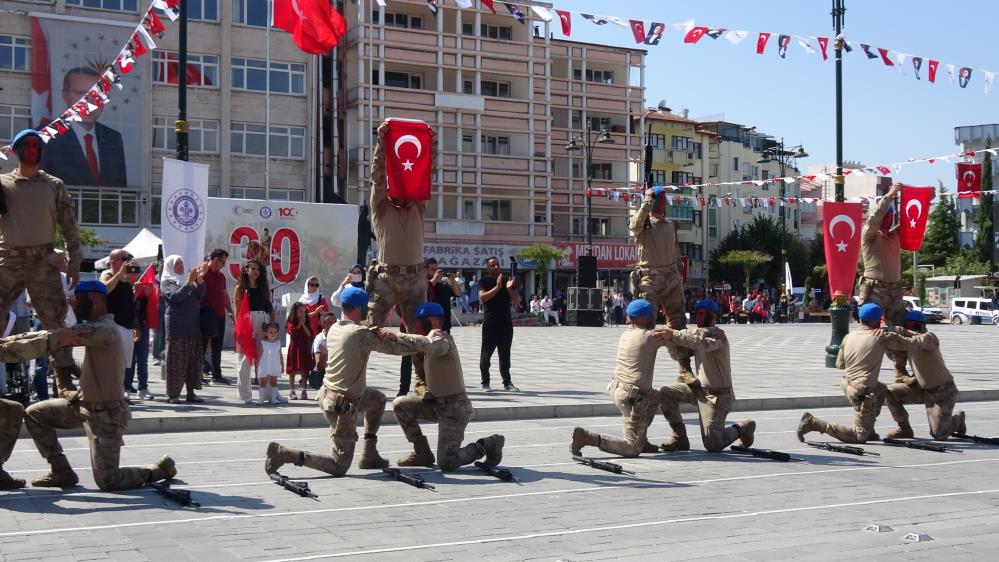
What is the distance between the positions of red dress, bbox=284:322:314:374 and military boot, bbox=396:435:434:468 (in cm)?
550

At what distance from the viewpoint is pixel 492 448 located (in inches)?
388

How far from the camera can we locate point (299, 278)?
22.5 m

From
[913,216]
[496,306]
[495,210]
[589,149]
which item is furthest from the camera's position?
[495,210]

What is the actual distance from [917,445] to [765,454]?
187 cm

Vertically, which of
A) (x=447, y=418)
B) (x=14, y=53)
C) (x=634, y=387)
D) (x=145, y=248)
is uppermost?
(x=14, y=53)

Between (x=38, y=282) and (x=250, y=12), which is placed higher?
(x=250, y=12)

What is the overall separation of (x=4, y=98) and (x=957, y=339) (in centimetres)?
4002

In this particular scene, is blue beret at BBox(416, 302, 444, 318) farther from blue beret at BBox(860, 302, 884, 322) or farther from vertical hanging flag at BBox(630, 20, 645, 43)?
vertical hanging flag at BBox(630, 20, 645, 43)

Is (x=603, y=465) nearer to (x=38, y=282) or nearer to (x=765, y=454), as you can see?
(x=765, y=454)

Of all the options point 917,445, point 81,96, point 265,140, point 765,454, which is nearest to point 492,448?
point 765,454

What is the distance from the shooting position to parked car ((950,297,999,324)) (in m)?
62.6

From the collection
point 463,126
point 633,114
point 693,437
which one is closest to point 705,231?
point 633,114

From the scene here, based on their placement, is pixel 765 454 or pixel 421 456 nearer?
pixel 421 456

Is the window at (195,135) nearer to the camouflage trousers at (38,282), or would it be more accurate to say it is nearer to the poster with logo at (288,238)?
the poster with logo at (288,238)
